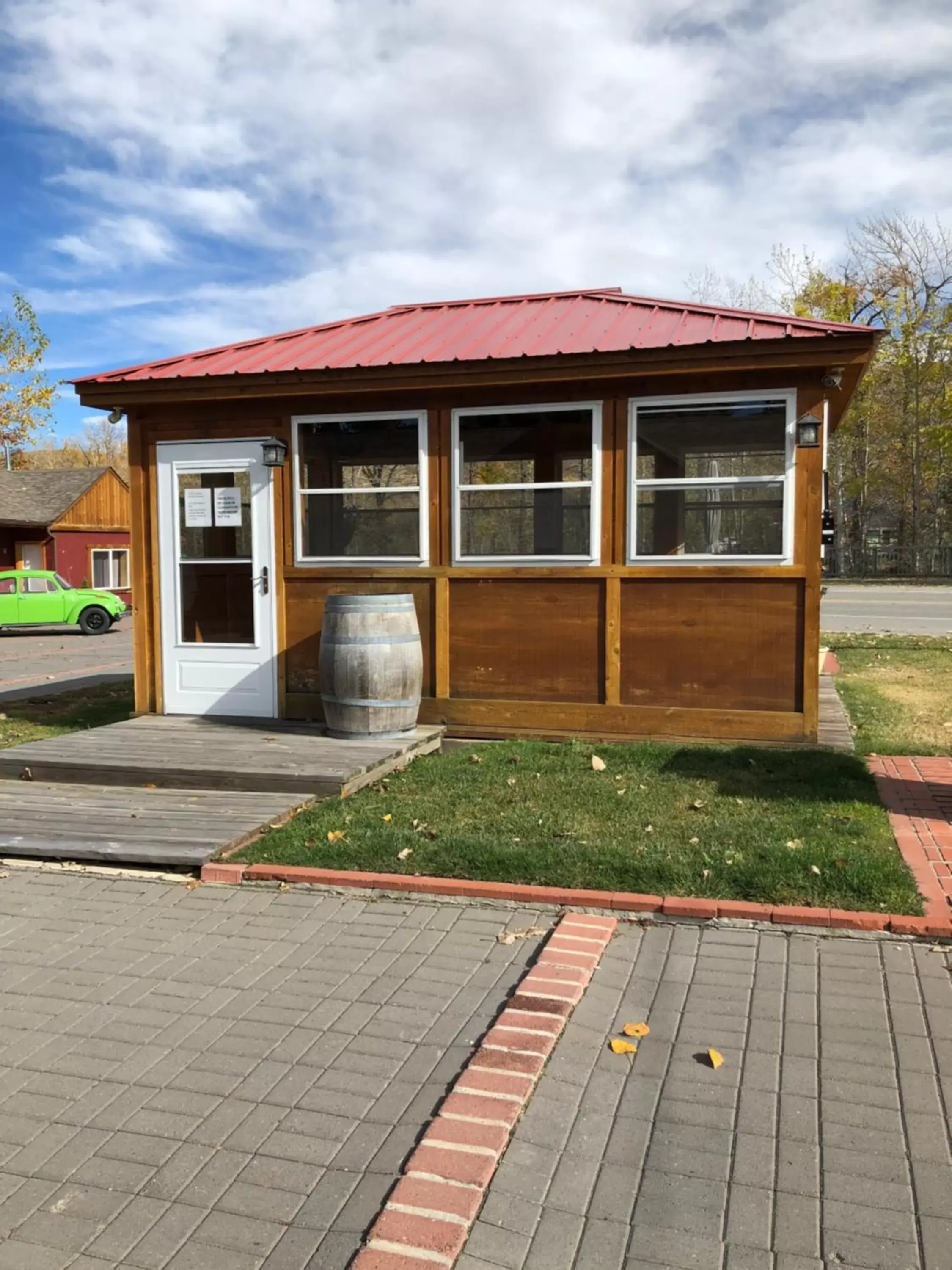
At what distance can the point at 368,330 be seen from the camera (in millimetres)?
9086

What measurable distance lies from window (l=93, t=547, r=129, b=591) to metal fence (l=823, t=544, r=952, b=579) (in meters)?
27.3

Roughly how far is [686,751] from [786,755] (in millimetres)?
689

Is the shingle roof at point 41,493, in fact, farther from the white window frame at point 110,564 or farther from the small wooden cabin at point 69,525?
the white window frame at point 110,564

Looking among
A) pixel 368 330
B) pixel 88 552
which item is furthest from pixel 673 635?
pixel 88 552

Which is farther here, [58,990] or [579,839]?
[579,839]

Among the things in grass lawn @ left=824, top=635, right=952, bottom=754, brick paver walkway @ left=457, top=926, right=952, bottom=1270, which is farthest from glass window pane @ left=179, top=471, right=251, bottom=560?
brick paver walkway @ left=457, top=926, right=952, bottom=1270

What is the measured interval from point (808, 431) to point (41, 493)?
3202 centimetres

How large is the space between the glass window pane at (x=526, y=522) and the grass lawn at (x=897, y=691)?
2.72 m

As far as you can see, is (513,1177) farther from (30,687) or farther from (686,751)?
(30,687)

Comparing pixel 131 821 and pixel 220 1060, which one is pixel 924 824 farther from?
pixel 131 821

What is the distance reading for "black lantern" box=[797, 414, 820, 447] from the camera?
23.2 ft

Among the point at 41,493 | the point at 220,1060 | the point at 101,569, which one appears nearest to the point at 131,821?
the point at 220,1060

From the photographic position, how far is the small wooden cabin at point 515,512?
285 inches

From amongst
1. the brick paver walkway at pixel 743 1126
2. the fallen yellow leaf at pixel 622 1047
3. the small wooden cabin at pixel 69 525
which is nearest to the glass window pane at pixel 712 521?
the brick paver walkway at pixel 743 1126
